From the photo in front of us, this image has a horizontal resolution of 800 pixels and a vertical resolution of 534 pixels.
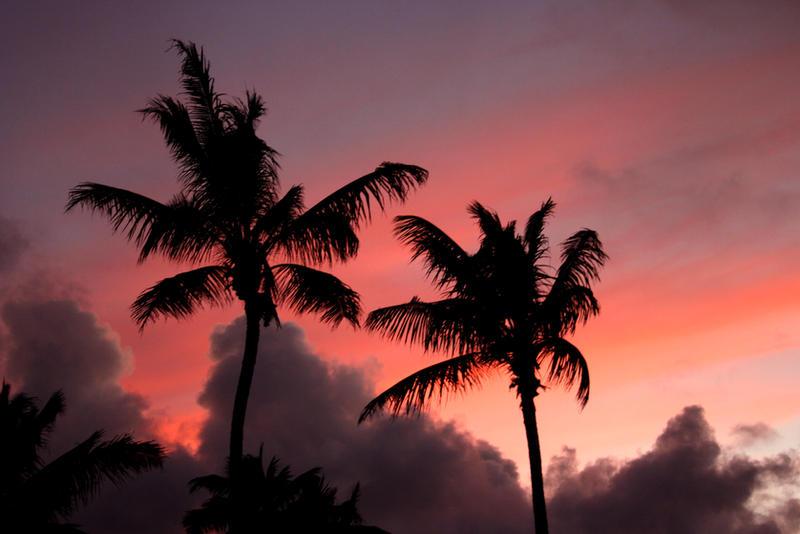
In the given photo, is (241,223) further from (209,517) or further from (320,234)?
(209,517)

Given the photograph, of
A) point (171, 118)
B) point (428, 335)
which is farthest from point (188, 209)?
point (428, 335)

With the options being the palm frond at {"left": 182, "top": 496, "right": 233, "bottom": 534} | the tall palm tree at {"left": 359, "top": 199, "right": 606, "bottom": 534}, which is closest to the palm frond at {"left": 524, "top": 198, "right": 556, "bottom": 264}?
the tall palm tree at {"left": 359, "top": 199, "right": 606, "bottom": 534}

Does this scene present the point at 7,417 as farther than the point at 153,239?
No

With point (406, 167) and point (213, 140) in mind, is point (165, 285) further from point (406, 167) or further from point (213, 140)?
point (406, 167)

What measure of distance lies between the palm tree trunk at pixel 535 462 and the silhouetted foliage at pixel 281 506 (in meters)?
7.12

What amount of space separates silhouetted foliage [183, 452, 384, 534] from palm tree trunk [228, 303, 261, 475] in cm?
410

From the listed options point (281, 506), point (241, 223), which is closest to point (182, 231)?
point (241, 223)

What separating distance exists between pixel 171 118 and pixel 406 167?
5731 mm

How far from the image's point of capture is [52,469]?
514 inches

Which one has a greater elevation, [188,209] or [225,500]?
[188,209]

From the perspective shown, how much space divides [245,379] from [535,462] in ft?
22.8

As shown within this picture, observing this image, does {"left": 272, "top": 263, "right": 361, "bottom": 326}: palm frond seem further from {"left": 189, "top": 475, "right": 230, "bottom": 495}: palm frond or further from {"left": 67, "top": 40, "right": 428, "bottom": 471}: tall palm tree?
{"left": 189, "top": 475, "right": 230, "bottom": 495}: palm frond

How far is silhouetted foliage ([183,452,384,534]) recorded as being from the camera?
2180 cm

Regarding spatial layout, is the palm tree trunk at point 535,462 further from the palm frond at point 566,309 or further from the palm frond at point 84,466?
the palm frond at point 84,466
